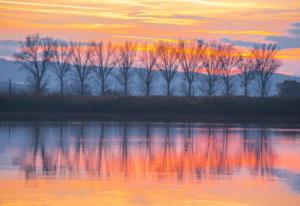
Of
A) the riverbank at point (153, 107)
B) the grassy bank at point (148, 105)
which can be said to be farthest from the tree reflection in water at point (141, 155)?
the grassy bank at point (148, 105)

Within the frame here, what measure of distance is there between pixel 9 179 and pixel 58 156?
6.01m

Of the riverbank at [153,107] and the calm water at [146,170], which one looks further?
the riverbank at [153,107]

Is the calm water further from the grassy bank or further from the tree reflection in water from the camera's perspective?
the grassy bank

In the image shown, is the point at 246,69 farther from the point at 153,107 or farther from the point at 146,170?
the point at 146,170

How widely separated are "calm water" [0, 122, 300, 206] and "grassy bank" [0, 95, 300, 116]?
95.4ft

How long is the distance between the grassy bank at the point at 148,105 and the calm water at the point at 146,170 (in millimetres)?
29069

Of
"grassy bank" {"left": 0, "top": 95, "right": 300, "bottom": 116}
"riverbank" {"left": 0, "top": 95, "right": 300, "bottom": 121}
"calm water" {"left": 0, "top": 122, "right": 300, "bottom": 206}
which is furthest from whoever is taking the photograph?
"grassy bank" {"left": 0, "top": 95, "right": 300, "bottom": 116}

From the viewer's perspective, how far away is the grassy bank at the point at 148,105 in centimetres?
6394

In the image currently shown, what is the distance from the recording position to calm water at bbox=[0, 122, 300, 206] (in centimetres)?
1653

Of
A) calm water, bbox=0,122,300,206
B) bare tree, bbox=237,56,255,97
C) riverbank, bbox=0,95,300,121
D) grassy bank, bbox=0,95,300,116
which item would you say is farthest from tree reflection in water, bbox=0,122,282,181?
bare tree, bbox=237,56,255,97

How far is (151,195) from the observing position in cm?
1683

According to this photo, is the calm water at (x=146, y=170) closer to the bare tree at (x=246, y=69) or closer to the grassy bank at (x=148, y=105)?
the grassy bank at (x=148, y=105)

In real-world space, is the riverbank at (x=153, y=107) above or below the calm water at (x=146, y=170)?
above

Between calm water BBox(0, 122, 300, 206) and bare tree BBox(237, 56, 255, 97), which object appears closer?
calm water BBox(0, 122, 300, 206)
